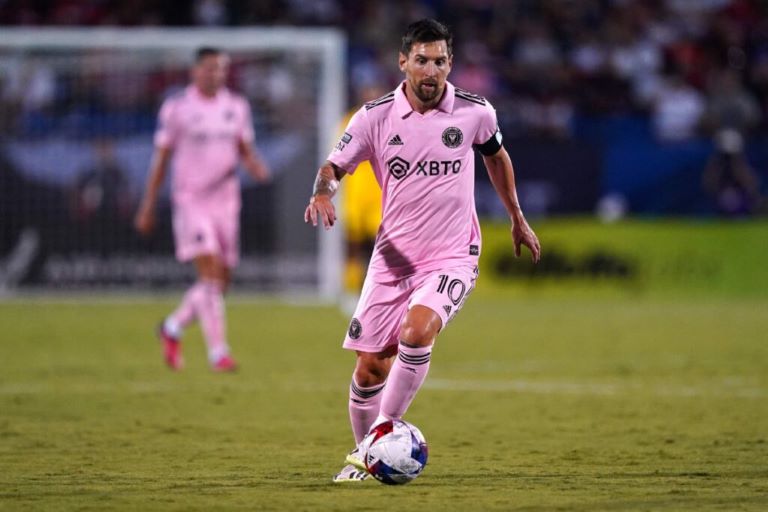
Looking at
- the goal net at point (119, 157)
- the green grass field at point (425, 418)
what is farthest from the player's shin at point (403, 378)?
the goal net at point (119, 157)

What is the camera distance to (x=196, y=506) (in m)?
5.82

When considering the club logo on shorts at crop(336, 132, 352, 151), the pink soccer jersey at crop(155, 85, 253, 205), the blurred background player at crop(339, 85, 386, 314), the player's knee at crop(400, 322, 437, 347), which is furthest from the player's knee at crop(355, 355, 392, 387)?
the blurred background player at crop(339, 85, 386, 314)

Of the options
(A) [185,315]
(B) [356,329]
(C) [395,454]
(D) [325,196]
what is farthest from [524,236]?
(A) [185,315]

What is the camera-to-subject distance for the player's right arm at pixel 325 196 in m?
6.36

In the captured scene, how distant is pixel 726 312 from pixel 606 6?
900 centimetres

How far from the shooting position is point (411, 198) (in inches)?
267

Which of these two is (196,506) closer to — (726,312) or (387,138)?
(387,138)

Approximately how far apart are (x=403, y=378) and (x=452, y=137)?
1.19m

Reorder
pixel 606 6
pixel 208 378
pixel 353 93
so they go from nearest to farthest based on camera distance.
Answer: pixel 208 378 < pixel 353 93 < pixel 606 6

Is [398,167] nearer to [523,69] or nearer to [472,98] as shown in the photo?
[472,98]

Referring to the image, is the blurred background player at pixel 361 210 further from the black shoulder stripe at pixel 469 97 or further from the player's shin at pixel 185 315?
the black shoulder stripe at pixel 469 97

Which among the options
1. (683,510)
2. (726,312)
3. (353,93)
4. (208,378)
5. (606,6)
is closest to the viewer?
(683,510)

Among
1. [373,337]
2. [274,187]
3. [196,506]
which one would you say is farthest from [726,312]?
[196,506]

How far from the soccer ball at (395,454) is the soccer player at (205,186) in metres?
5.67
